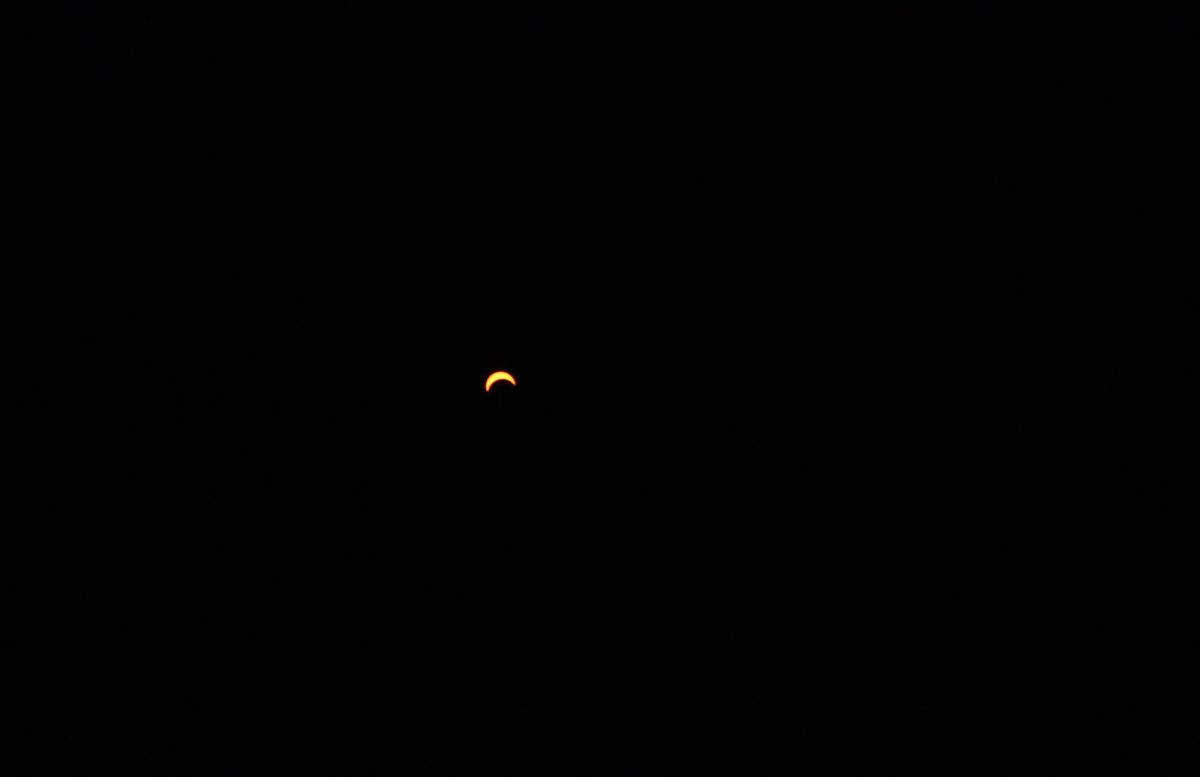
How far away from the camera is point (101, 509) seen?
202cm

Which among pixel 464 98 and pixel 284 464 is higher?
pixel 464 98

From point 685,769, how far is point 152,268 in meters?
1.37

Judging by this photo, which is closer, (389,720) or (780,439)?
(389,720)

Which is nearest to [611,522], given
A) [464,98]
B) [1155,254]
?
[464,98]

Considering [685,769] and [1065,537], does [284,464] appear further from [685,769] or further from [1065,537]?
[1065,537]

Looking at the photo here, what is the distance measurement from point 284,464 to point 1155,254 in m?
1.73

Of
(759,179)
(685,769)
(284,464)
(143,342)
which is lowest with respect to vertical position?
(685,769)

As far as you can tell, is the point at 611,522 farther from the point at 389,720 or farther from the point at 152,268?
the point at 152,268

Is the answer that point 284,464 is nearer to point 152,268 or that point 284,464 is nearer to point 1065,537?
point 152,268

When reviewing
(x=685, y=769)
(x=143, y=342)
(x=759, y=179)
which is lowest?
(x=685, y=769)

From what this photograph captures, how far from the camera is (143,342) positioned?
6.85 feet

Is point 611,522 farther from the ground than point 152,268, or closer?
closer

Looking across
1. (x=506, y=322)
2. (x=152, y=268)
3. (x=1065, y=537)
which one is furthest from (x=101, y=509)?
(x=1065, y=537)

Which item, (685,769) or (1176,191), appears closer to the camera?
(685,769)
